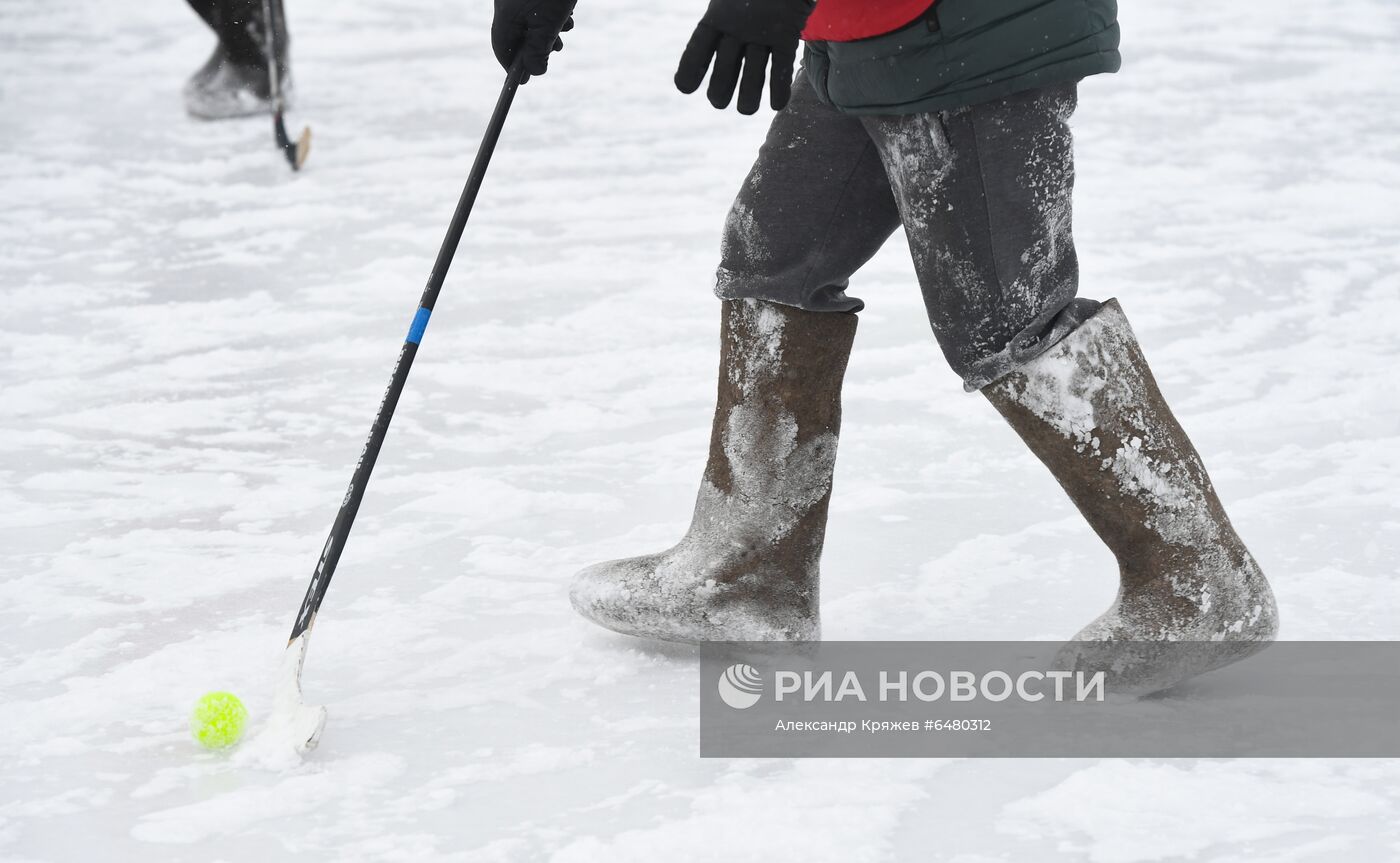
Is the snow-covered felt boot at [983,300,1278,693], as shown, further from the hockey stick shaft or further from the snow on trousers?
the hockey stick shaft

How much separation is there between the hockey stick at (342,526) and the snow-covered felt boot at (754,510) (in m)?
0.33

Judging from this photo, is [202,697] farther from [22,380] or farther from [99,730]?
[22,380]

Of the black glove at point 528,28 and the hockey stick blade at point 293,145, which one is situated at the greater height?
the black glove at point 528,28

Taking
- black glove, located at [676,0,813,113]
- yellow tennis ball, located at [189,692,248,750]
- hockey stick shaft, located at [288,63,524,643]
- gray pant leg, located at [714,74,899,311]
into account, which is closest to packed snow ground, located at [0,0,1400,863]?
yellow tennis ball, located at [189,692,248,750]

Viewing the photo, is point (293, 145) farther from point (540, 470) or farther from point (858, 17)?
point (858, 17)

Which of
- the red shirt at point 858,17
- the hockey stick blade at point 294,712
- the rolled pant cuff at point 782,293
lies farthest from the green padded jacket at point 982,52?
the hockey stick blade at point 294,712

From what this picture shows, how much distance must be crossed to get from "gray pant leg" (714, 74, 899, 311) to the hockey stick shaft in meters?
0.35

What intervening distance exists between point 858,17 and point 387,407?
2.52ft

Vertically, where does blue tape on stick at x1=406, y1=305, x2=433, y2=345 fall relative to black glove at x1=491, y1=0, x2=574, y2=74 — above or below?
below

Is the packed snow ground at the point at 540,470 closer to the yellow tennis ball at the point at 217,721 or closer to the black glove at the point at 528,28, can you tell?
the yellow tennis ball at the point at 217,721

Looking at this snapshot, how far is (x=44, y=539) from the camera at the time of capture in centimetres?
252

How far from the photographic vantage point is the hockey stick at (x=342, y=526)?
189 centimetres

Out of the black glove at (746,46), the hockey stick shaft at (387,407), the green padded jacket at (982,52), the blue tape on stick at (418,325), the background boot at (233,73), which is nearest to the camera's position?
the green padded jacket at (982,52)

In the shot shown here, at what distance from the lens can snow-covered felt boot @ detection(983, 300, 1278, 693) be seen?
1.85 m
